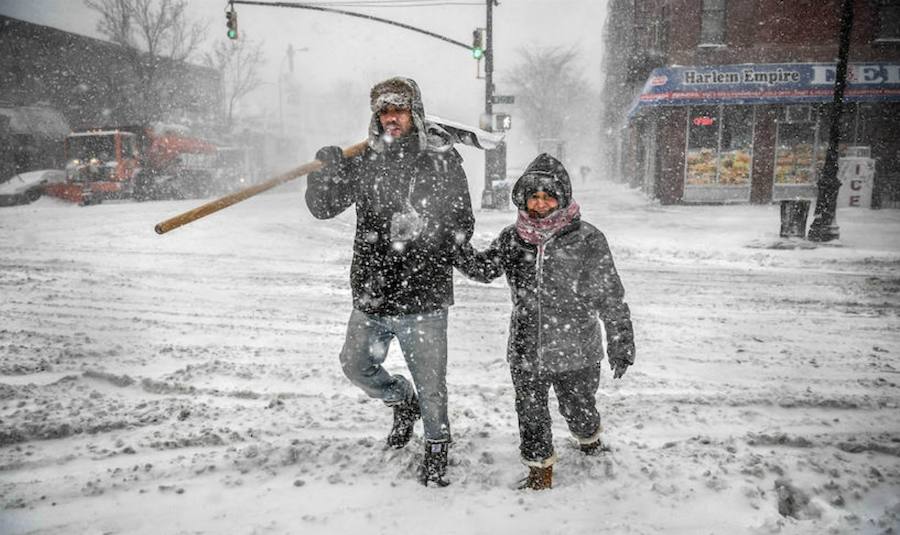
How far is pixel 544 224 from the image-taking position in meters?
2.64

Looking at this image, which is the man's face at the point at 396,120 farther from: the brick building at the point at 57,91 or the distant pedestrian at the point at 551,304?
the brick building at the point at 57,91

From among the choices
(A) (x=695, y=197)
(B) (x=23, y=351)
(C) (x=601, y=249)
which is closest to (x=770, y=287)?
(C) (x=601, y=249)

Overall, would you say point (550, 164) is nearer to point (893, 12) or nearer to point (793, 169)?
point (793, 169)

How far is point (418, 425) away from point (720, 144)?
1702cm

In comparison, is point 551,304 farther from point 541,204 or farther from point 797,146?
point 797,146

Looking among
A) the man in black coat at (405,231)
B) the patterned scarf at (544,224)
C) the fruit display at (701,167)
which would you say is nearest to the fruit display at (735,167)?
the fruit display at (701,167)

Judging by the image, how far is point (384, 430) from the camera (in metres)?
3.35

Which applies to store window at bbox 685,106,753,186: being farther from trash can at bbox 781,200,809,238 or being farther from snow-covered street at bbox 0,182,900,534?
snow-covered street at bbox 0,182,900,534

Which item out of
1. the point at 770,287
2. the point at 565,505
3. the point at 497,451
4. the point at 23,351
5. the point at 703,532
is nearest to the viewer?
the point at 703,532

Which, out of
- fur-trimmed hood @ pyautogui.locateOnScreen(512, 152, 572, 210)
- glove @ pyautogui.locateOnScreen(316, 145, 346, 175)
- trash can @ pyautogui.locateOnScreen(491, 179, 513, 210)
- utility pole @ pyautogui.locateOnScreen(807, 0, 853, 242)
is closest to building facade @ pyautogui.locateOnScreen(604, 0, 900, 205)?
trash can @ pyautogui.locateOnScreen(491, 179, 513, 210)

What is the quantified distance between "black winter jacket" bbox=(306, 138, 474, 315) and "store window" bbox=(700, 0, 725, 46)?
57.2ft

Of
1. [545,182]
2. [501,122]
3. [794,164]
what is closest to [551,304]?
[545,182]

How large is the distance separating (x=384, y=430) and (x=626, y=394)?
1.70m

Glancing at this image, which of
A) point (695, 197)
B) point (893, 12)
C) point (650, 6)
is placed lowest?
point (695, 197)
